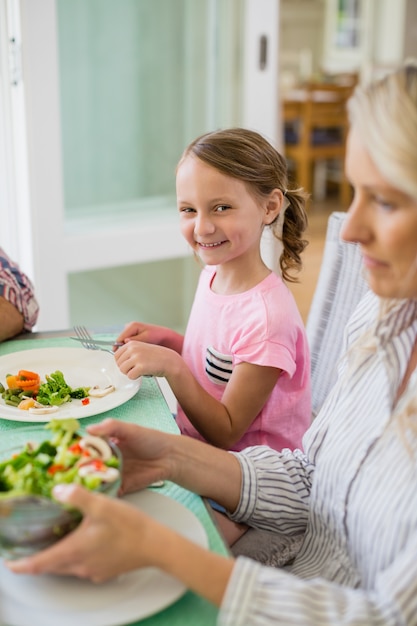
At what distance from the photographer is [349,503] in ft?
3.39

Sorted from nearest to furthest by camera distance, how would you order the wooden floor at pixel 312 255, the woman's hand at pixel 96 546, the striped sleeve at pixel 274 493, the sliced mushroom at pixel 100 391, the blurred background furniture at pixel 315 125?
the woman's hand at pixel 96 546
the striped sleeve at pixel 274 493
the sliced mushroom at pixel 100 391
the wooden floor at pixel 312 255
the blurred background furniture at pixel 315 125

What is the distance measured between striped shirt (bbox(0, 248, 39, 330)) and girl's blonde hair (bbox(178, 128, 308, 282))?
0.44 m

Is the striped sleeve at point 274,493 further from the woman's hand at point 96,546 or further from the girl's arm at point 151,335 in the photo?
the girl's arm at point 151,335

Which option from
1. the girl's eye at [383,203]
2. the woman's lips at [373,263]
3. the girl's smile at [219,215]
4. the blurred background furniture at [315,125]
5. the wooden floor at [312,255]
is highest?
the girl's eye at [383,203]

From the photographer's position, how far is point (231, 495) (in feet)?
3.78

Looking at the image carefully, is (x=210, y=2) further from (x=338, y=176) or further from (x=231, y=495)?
(x=338, y=176)

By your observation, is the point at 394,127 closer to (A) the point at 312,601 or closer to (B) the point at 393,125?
(B) the point at 393,125

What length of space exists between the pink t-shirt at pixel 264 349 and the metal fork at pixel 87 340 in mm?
206

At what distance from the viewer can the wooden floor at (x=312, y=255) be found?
4.36 m

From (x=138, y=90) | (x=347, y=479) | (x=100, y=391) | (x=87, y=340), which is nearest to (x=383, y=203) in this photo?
(x=347, y=479)


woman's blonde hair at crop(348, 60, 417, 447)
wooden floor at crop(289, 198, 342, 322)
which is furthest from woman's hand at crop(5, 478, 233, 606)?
wooden floor at crop(289, 198, 342, 322)

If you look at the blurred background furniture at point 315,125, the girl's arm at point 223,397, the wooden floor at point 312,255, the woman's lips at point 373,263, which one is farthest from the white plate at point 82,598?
the blurred background furniture at point 315,125

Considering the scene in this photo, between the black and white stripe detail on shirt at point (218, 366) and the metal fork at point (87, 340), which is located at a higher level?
the metal fork at point (87, 340)

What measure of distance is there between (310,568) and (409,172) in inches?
22.9
